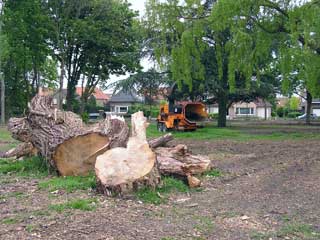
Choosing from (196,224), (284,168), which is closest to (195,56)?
(284,168)

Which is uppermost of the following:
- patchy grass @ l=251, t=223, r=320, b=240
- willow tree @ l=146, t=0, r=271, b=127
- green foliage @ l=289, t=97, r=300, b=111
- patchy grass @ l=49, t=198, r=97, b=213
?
willow tree @ l=146, t=0, r=271, b=127

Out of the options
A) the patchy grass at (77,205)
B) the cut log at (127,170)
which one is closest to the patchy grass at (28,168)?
the cut log at (127,170)

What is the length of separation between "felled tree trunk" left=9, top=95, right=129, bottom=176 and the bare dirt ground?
70 cm

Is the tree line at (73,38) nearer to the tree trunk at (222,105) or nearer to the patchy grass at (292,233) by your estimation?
the tree trunk at (222,105)

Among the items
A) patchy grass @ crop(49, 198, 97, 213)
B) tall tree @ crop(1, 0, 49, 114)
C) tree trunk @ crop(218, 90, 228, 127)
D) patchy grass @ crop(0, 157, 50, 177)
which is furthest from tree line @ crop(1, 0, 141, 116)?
patchy grass @ crop(49, 198, 97, 213)

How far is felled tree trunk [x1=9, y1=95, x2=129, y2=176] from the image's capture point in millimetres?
7684

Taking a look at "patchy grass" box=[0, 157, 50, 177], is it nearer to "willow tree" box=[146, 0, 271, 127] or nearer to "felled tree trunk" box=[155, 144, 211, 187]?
"felled tree trunk" box=[155, 144, 211, 187]

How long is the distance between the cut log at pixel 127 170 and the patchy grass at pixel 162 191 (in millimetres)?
104

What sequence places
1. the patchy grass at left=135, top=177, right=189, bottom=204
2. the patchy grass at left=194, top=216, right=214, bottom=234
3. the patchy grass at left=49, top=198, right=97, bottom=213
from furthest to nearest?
the patchy grass at left=135, top=177, right=189, bottom=204, the patchy grass at left=49, top=198, right=97, bottom=213, the patchy grass at left=194, top=216, right=214, bottom=234

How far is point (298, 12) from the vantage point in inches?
522

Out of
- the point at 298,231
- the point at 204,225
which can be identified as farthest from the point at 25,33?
the point at 298,231

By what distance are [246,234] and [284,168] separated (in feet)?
15.1

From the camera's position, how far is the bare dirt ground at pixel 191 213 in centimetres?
450

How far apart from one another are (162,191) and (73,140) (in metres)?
2.09
